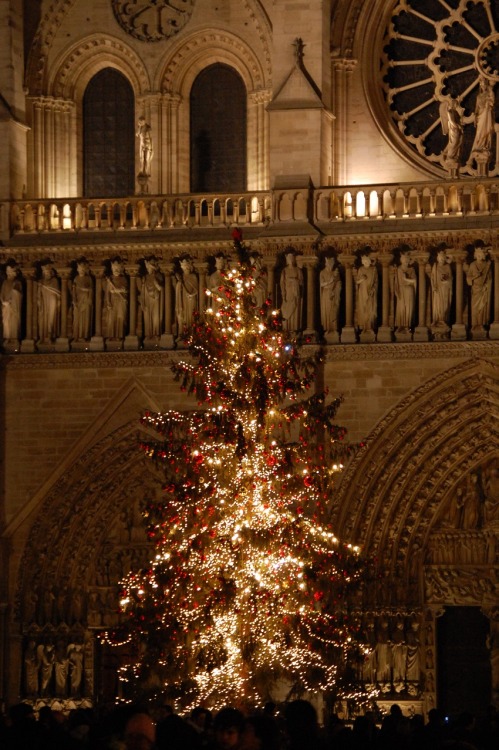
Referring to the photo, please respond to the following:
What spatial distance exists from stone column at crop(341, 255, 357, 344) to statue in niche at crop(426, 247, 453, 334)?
3.06 ft

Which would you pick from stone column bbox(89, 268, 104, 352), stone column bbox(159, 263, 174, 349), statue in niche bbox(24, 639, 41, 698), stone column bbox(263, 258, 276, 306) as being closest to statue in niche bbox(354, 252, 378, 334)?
stone column bbox(263, 258, 276, 306)

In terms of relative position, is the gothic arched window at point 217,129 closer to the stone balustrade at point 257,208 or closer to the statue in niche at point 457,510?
the stone balustrade at point 257,208

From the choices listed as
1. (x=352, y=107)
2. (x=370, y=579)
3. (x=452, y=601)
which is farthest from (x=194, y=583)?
(x=352, y=107)

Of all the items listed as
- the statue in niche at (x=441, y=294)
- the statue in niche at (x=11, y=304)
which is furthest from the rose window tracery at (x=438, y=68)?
the statue in niche at (x=11, y=304)

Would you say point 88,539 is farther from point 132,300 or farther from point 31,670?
point 132,300

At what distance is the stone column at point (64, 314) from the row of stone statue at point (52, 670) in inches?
137

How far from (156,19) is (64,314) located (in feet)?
12.9

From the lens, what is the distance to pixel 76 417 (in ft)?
76.4

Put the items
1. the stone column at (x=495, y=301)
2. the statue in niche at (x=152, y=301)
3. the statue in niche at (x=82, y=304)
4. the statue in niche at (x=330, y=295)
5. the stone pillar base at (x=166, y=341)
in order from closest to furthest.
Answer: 1. the stone column at (x=495, y=301)
2. the statue in niche at (x=330, y=295)
3. the stone pillar base at (x=166, y=341)
4. the statue in niche at (x=152, y=301)
5. the statue in niche at (x=82, y=304)

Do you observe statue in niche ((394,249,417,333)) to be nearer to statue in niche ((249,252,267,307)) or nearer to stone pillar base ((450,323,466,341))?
stone pillar base ((450,323,466,341))

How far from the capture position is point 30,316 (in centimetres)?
2362

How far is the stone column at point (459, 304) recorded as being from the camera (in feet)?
72.6

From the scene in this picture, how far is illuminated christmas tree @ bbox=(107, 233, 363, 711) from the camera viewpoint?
18719 millimetres

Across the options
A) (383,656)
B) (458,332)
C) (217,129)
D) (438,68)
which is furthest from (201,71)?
(383,656)
